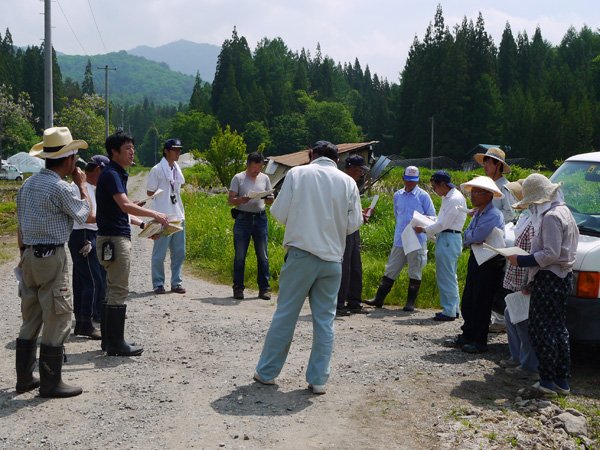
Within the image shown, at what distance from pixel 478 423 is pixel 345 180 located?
2273mm

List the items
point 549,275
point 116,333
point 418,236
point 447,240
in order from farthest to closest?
point 418,236
point 447,240
point 116,333
point 549,275

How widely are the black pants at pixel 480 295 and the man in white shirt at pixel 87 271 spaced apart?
13.6 feet

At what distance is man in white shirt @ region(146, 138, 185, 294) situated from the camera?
31.2 feet

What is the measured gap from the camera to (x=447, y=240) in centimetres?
847

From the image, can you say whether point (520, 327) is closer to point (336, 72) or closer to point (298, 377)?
point (298, 377)

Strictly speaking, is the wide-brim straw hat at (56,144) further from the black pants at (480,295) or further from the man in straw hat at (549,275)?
the black pants at (480,295)

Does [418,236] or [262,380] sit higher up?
[418,236]

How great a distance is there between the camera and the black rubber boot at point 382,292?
9.50m

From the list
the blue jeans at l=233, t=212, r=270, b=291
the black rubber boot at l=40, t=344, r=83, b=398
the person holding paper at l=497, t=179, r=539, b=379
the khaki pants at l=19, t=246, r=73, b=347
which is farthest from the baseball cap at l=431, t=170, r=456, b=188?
the black rubber boot at l=40, t=344, r=83, b=398

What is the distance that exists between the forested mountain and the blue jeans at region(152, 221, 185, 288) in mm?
56865

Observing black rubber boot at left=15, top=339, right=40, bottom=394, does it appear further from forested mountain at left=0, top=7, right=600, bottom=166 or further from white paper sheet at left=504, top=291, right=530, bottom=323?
forested mountain at left=0, top=7, right=600, bottom=166

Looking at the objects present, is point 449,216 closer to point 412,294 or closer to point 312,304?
point 412,294

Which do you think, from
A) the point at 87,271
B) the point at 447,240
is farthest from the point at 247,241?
the point at 447,240

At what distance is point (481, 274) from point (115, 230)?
3.87 meters
